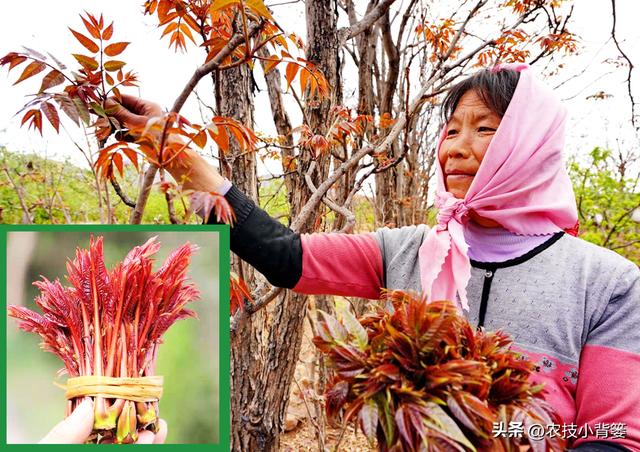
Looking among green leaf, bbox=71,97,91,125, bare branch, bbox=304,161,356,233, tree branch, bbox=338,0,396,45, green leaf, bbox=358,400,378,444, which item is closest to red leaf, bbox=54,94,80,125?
green leaf, bbox=71,97,91,125

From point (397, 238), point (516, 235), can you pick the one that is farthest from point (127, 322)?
point (516, 235)

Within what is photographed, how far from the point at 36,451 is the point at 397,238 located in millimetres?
1031

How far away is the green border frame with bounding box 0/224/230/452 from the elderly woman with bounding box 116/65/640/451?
215mm

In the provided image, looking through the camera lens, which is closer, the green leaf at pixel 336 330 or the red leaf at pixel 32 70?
the green leaf at pixel 336 330

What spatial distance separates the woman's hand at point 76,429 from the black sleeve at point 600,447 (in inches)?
35.5

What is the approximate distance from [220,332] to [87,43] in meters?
0.64

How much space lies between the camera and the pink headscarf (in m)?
1.19

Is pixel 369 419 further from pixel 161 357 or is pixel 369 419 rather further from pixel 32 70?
pixel 32 70

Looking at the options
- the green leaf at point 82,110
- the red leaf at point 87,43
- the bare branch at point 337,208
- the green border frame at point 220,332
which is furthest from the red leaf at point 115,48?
the bare branch at point 337,208

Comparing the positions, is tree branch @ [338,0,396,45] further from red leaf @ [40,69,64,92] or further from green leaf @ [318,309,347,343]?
green leaf @ [318,309,347,343]

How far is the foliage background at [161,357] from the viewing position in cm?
81

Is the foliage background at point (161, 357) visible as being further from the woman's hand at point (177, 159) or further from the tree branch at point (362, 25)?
the tree branch at point (362, 25)

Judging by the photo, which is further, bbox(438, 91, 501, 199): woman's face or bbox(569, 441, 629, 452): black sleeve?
bbox(438, 91, 501, 199): woman's face

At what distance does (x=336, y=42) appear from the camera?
198 cm
